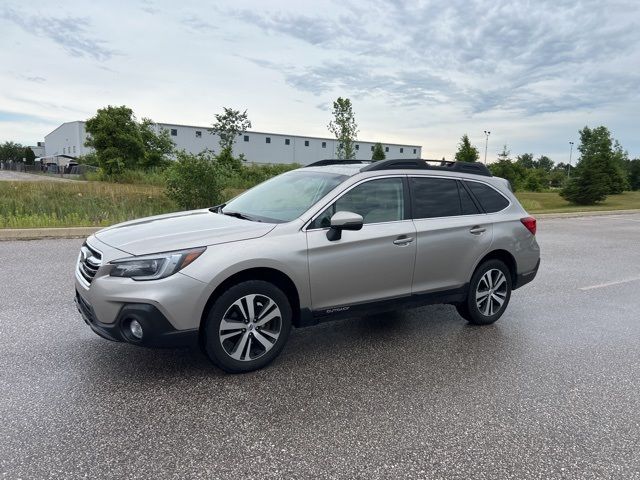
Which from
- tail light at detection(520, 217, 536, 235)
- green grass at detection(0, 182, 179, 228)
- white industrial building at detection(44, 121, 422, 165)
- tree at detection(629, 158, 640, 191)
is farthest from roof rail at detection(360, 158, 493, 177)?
white industrial building at detection(44, 121, 422, 165)

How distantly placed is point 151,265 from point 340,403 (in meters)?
1.69

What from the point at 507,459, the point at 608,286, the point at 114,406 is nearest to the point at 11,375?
the point at 114,406

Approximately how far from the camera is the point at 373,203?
4445 mm

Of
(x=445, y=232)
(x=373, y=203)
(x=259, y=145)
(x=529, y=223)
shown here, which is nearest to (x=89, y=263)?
(x=373, y=203)

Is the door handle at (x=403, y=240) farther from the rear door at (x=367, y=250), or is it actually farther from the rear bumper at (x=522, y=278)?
the rear bumper at (x=522, y=278)

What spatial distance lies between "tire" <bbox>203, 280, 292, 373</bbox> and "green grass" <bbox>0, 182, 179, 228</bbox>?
913 cm

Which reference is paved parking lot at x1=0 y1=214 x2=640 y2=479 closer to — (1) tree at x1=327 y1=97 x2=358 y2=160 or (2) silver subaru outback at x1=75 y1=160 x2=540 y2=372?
(2) silver subaru outback at x1=75 y1=160 x2=540 y2=372

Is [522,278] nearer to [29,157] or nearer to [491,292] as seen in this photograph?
[491,292]

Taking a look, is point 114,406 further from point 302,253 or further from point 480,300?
point 480,300

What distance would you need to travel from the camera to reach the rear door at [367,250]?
158 inches

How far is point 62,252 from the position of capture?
857cm

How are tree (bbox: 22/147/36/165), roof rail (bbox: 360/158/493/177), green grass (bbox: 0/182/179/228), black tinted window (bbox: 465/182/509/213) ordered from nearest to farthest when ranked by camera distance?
1. roof rail (bbox: 360/158/493/177)
2. black tinted window (bbox: 465/182/509/213)
3. green grass (bbox: 0/182/179/228)
4. tree (bbox: 22/147/36/165)

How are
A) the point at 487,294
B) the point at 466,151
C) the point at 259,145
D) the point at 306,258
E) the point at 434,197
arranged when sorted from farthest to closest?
the point at 259,145 < the point at 466,151 < the point at 487,294 < the point at 434,197 < the point at 306,258

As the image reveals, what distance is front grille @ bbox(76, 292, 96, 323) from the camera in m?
3.63
